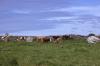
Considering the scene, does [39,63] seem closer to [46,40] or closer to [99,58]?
[99,58]

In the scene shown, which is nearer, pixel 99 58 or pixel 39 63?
pixel 39 63

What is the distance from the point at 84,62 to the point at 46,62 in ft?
5.53

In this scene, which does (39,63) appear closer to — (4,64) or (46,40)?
(4,64)

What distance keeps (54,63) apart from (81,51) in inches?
230

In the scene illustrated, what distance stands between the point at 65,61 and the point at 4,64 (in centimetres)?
295

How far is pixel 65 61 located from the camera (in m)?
16.1

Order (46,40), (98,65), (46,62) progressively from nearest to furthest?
(98,65)
(46,62)
(46,40)

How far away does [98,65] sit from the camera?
14555 mm

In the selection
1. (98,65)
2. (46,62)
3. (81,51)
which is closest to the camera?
(98,65)

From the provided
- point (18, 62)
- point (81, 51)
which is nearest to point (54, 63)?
point (18, 62)

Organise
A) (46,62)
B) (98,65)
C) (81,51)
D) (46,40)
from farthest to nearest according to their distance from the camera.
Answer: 1. (46,40)
2. (81,51)
3. (46,62)
4. (98,65)

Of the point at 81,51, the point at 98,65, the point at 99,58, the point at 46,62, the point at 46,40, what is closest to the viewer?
the point at 98,65

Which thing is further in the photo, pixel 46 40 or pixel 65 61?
pixel 46 40

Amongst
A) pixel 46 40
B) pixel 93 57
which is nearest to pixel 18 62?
pixel 93 57
